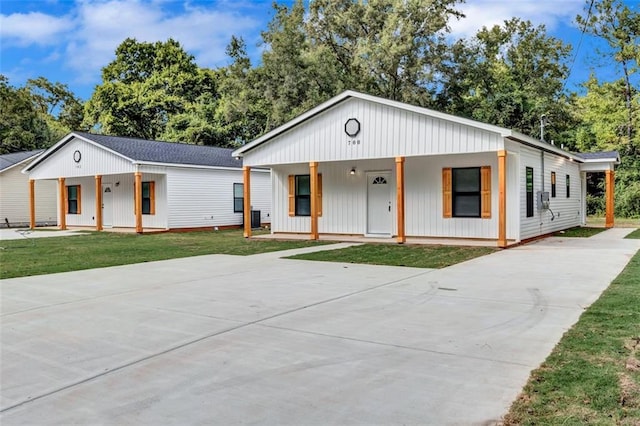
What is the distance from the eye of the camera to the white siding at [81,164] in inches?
761

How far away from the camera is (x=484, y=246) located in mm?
12219

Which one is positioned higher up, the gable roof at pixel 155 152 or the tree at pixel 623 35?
the tree at pixel 623 35

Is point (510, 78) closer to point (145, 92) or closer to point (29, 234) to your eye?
point (145, 92)

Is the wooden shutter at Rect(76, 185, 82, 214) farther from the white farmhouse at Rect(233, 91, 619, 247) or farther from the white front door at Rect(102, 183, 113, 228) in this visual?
the white farmhouse at Rect(233, 91, 619, 247)

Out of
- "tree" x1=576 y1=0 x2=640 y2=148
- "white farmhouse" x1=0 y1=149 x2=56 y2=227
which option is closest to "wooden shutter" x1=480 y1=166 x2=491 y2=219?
"tree" x1=576 y1=0 x2=640 y2=148

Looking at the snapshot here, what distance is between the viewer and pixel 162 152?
2047cm

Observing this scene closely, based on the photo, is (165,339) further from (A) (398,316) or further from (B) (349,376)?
(A) (398,316)

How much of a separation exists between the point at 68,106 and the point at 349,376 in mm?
47973

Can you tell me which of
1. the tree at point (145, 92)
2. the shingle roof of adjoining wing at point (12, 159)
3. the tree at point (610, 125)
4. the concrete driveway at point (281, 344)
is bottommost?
the concrete driveway at point (281, 344)

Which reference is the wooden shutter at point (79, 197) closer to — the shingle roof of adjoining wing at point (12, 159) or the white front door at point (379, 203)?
the shingle roof of adjoining wing at point (12, 159)

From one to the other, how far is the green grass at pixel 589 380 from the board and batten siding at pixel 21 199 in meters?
26.4

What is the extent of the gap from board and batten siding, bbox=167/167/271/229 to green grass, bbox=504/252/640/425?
1687 centimetres

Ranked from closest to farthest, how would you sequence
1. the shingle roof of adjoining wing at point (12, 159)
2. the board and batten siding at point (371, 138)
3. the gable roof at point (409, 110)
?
the gable roof at point (409, 110), the board and batten siding at point (371, 138), the shingle roof of adjoining wing at point (12, 159)

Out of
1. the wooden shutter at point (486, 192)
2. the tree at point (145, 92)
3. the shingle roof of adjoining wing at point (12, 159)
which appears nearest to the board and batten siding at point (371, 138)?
the wooden shutter at point (486, 192)
